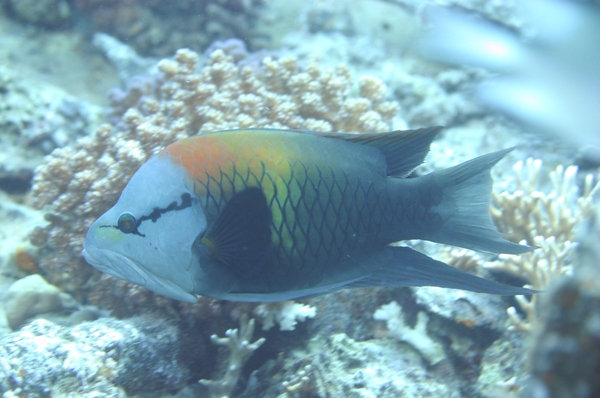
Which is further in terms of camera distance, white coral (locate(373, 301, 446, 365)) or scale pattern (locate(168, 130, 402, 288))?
white coral (locate(373, 301, 446, 365))

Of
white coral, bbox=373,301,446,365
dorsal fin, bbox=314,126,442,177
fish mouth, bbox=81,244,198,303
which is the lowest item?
white coral, bbox=373,301,446,365

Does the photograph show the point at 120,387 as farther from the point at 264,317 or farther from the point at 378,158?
the point at 378,158

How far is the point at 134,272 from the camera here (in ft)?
5.07

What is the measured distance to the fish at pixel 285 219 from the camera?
5.08 ft

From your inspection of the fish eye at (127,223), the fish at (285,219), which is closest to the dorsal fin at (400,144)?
the fish at (285,219)

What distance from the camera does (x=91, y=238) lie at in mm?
1579

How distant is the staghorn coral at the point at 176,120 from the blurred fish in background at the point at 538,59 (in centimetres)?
175

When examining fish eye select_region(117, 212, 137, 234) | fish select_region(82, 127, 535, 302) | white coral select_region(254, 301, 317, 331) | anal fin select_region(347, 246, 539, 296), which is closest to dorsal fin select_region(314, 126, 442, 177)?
fish select_region(82, 127, 535, 302)

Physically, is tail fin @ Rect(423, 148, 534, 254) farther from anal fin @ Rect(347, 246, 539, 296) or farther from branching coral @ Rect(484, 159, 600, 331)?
branching coral @ Rect(484, 159, 600, 331)

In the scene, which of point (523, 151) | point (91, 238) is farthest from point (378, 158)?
point (523, 151)

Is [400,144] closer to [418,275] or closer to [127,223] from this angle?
[418,275]

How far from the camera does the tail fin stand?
5.72ft

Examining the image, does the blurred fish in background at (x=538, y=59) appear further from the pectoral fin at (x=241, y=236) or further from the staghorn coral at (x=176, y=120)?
the pectoral fin at (x=241, y=236)

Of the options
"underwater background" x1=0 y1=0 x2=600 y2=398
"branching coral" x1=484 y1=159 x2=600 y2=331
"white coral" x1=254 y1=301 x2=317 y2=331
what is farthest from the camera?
"branching coral" x1=484 y1=159 x2=600 y2=331
